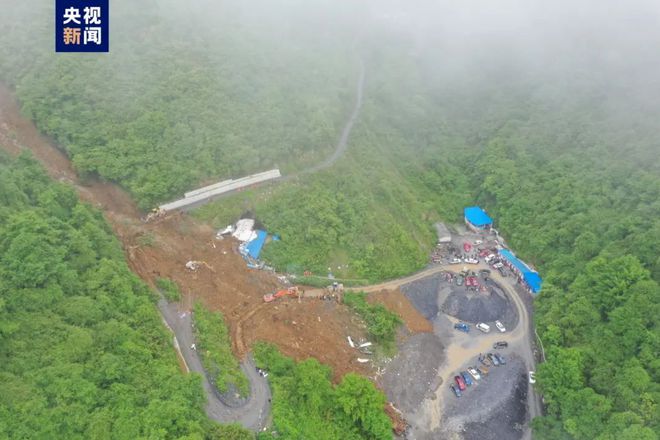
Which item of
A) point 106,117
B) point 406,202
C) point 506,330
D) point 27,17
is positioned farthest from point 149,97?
point 506,330

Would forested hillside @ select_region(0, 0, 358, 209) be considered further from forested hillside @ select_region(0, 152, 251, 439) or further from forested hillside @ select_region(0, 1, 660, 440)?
forested hillside @ select_region(0, 152, 251, 439)

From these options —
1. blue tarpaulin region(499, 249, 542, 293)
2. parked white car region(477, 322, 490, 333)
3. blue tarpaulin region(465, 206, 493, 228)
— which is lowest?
parked white car region(477, 322, 490, 333)

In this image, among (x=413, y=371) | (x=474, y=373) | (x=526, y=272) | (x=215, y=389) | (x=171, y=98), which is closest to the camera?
(x=215, y=389)

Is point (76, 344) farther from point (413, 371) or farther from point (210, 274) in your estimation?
point (413, 371)

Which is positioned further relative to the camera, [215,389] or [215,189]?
[215,189]

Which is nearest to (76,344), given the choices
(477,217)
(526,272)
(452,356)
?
(452,356)

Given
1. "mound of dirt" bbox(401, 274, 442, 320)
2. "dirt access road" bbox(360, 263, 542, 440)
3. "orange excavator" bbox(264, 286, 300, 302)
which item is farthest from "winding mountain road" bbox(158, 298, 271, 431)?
"mound of dirt" bbox(401, 274, 442, 320)

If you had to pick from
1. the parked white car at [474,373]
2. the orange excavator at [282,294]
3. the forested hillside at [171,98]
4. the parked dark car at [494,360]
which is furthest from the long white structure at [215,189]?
the parked dark car at [494,360]
